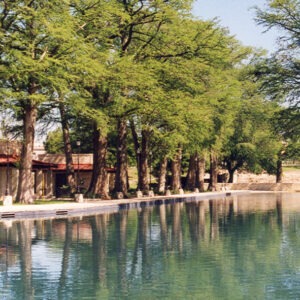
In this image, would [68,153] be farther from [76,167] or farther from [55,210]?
[55,210]

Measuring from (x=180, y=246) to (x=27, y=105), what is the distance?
25.2 meters

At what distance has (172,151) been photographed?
61.4 metres

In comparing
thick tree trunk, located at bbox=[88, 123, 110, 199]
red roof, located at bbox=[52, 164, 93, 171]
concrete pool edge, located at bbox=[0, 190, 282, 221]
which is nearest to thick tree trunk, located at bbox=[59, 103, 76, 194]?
thick tree trunk, located at bbox=[88, 123, 110, 199]

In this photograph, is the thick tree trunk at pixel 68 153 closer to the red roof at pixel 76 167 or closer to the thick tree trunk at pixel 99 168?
the thick tree trunk at pixel 99 168

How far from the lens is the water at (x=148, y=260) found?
14695 mm

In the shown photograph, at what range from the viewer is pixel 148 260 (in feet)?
63.6

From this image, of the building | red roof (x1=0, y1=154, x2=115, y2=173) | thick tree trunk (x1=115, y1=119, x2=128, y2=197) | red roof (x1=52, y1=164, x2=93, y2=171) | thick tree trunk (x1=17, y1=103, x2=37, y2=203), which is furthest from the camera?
red roof (x1=52, y1=164, x2=93, y2=171)

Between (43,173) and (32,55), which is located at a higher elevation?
(32,55)

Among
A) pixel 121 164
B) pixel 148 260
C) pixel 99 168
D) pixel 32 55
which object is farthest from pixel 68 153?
pixel 148 260

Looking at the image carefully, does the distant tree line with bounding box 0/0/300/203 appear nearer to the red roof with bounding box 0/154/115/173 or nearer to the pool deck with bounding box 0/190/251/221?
the red roof with bounding box 0/154/115/173

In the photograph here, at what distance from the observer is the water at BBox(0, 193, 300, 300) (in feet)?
48.2

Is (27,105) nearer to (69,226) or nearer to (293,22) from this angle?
(69,226)

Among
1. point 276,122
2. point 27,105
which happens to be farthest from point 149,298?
point 276,122

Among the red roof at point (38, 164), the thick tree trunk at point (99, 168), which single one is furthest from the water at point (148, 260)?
the thick tree trunk at point (99, 168)
